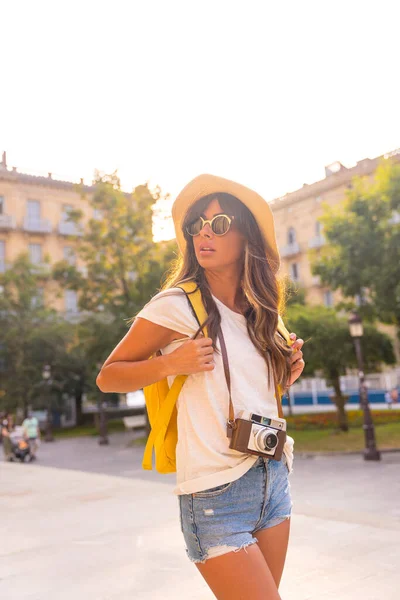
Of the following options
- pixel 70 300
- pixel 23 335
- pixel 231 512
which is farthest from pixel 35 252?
pixel 231 512

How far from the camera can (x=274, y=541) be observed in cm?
200

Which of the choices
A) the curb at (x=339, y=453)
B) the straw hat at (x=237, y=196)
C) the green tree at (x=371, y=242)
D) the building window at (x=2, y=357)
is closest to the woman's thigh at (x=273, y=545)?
the straw hat at (x=237, y=196)

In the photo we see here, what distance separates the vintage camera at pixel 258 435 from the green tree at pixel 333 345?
63.9ft

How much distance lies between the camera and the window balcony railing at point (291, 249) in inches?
1737

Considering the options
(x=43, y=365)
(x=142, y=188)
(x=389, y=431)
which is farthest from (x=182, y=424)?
(x=43, y=365)

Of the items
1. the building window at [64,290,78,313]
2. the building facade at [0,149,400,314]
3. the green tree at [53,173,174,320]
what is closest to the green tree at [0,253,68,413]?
the building facade at [0,149,400,314]

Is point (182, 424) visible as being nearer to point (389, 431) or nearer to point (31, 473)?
point (31, 473)

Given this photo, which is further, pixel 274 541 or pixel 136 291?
pixel 136 291

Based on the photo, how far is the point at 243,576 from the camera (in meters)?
1.76

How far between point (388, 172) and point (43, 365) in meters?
25.1

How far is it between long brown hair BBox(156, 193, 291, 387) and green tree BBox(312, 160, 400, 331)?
14.9 meters

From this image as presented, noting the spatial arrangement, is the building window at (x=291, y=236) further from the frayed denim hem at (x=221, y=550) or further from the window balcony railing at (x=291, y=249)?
the frayed denim hem at (x=221, y=550)

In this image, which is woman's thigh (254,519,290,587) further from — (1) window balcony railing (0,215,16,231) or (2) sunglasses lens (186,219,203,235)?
(1) window balcony railing (0,215,16,231)

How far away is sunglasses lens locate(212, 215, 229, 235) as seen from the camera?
7.09ft
